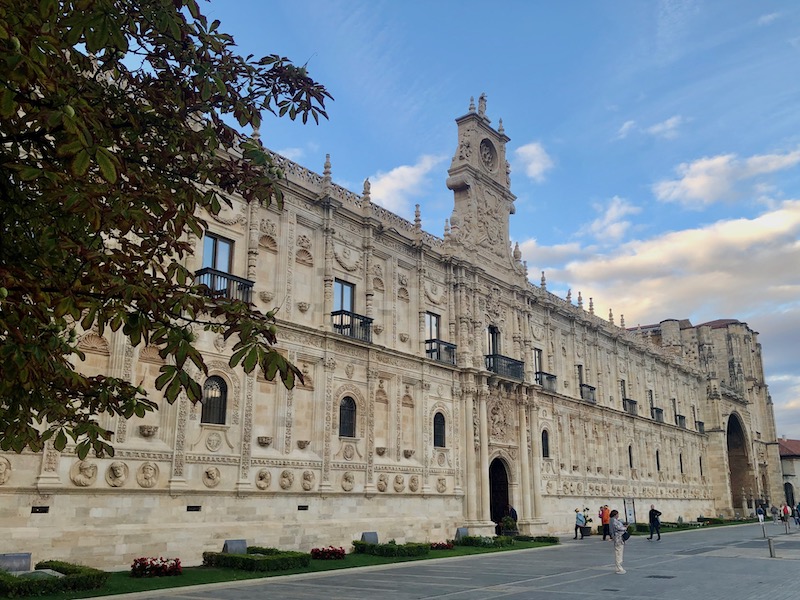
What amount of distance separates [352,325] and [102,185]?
23106mm

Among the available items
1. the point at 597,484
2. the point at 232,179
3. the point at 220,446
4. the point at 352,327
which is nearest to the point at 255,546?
the point at 220,446

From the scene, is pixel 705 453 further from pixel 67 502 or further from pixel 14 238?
pixel 14 238

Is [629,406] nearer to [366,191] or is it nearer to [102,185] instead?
[366,191]

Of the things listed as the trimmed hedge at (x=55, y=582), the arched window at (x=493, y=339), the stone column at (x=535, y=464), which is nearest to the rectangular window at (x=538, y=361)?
the stone column at (x=535, y=464)

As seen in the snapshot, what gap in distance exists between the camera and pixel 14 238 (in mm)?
5359

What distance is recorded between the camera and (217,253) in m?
23.8

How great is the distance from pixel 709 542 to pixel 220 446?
25.0m

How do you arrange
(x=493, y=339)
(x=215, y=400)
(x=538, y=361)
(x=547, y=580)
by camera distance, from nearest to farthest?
(x=547, y=580) → (x=215, y=400) → (x=493, y=339) → (x=538, y=361)

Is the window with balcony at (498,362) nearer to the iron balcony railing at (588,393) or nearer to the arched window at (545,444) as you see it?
the arched window at (545,444)

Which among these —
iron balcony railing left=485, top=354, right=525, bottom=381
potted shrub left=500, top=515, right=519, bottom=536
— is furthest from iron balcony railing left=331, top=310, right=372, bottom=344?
potted shrub left=500, top=515, right=519, bottom=536

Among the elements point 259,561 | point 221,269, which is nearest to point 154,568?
point 259,561

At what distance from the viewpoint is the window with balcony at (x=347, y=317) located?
91.0 feet

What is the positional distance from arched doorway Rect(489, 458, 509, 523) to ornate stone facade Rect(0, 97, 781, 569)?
72mm

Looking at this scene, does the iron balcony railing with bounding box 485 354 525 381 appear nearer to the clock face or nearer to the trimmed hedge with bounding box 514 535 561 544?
the trimmed hedge with bounding box 514 535 561 544
